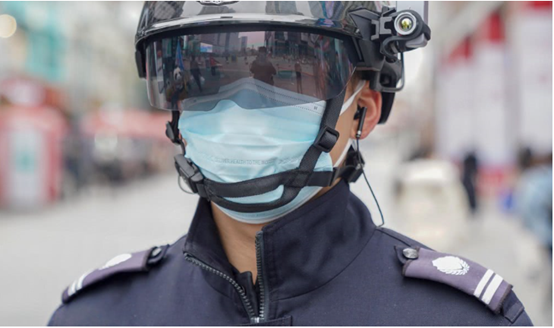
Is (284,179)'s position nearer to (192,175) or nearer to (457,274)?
(192,175)

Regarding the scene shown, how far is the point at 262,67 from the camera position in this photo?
149 centimetres

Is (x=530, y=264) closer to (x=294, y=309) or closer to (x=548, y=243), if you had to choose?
(x=548, y=243)

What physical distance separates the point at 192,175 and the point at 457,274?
689mm

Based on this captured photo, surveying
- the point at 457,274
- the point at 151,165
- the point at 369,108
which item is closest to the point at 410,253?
the point at 457,274

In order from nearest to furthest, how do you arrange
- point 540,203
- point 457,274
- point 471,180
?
point 457,274 → point 540,203 → point 471,180

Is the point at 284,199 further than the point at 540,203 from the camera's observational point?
No

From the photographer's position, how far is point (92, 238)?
10.4m

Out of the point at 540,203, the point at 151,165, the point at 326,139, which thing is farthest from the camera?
the point at 151,165

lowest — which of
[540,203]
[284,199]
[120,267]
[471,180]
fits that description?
[471,180]

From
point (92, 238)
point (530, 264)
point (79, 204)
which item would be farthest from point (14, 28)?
point (530, 264)

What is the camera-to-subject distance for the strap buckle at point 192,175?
150 centimetres

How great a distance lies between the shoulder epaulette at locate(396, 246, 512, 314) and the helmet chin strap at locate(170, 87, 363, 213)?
28 centimetres

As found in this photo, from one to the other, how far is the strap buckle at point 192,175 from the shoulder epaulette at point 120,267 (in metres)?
0.27

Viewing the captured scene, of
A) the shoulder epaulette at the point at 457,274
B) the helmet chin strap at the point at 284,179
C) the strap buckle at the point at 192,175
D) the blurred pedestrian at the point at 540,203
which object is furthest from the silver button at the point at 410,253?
the blurred pedestrian at the point at 540,203
